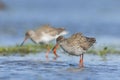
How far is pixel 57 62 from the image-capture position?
1585 cm

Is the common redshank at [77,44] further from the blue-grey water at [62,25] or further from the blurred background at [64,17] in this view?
the blurred background at [64,17]

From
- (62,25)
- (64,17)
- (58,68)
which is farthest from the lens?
(64,17)

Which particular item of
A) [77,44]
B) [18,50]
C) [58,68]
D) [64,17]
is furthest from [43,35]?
[64,17]

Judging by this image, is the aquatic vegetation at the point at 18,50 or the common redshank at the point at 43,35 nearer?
the aquatic vegetation at the point at 18,50

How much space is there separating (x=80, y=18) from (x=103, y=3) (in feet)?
27.9

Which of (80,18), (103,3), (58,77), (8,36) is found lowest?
(58,77)

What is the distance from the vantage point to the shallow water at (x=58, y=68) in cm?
1348

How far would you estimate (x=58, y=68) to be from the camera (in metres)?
14.7

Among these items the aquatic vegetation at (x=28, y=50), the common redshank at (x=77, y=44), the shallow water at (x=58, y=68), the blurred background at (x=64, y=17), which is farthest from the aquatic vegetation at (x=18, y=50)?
the blurred background at (x=64, y=17)

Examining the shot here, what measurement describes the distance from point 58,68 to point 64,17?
57.1 ft

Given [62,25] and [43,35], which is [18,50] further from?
[62,25]

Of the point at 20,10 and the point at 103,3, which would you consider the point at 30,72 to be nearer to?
the point at 20,10

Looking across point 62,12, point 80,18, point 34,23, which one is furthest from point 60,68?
point 62,12

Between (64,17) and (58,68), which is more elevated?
(64,17)
